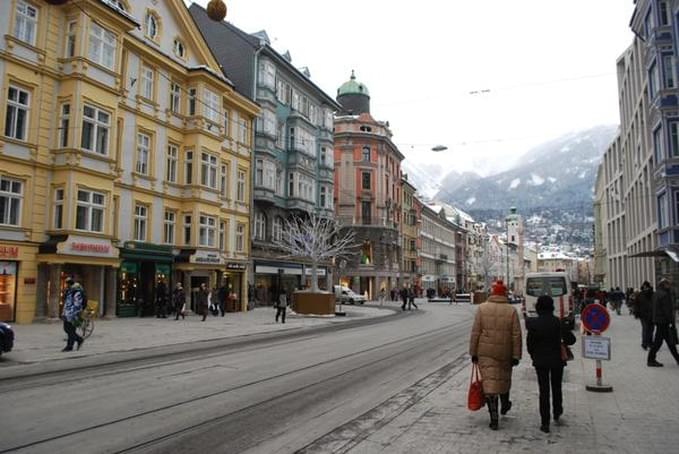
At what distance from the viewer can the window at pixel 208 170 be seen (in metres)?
33.8

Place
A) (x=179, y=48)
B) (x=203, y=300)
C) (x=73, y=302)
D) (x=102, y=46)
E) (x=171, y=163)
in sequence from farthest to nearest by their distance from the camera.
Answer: (x=179, y=48), (x=171, y=163), (x=203, y=300), (x=102, y=46), (x=73, y=302)

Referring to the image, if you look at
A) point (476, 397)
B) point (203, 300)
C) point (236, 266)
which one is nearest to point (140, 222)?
point (203, 300)

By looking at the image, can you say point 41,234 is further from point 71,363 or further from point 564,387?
point 564,387

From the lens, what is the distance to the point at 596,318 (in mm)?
9719

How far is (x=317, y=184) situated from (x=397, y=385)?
41.4 m

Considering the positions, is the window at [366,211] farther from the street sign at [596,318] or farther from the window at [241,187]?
the street sign at [596,318]

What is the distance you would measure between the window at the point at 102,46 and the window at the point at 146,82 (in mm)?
3393

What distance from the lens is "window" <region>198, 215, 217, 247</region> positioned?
33328mm

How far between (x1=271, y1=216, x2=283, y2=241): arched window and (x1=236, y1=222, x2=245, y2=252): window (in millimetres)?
4358

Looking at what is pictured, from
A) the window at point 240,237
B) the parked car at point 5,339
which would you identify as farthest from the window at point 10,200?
the window at point 240,237

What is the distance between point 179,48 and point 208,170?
728 cm

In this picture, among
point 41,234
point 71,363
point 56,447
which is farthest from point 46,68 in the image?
point 56,447

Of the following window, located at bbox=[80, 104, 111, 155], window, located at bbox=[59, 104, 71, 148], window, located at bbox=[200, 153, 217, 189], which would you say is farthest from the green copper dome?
window, located at bbox=[59, 104, 71, 148]

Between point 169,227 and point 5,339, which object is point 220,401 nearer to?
point 5,339
